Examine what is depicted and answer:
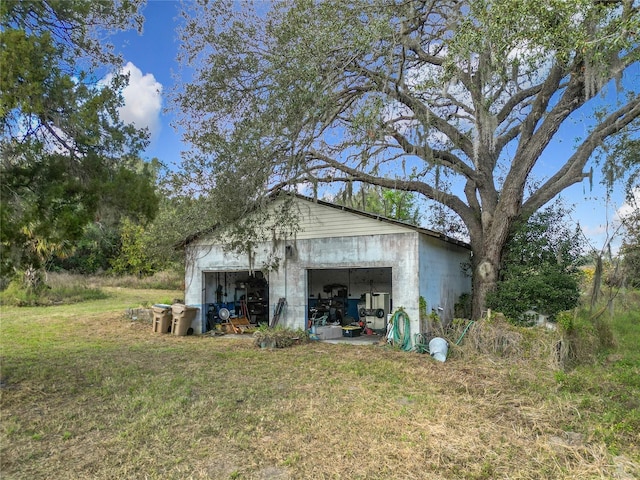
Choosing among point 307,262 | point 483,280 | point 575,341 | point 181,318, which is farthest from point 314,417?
point 181,318

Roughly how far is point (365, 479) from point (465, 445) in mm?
1261

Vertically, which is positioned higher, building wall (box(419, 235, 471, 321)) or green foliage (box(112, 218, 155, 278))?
green foliage (box(112, 218, 155, 278))

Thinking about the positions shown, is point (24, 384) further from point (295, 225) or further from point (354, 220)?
point (354, 220)

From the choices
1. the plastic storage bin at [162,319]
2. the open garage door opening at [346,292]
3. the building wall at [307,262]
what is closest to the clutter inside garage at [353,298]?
the open garage door opening at [346,292]

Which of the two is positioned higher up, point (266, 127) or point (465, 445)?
point (266, 127)

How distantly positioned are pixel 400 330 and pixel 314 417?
5414 mm

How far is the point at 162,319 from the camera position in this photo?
1266 cm

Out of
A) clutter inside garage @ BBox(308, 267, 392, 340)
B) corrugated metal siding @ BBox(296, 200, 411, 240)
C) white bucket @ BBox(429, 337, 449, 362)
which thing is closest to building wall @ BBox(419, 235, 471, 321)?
corrugated metal siding @ BBox(296, 200, 411, 240)

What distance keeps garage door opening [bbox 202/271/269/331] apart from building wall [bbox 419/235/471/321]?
563cm

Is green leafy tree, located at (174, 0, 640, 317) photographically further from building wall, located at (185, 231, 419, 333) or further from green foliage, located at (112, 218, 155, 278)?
green foliage, located at (112, 218, 155, 278)

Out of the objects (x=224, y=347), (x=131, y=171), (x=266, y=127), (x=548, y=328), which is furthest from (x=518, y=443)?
(x=224, y=347)

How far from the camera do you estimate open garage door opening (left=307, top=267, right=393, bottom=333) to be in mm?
13572

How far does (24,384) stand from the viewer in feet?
21.4

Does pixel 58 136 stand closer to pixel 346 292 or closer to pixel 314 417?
pixel 314 417
